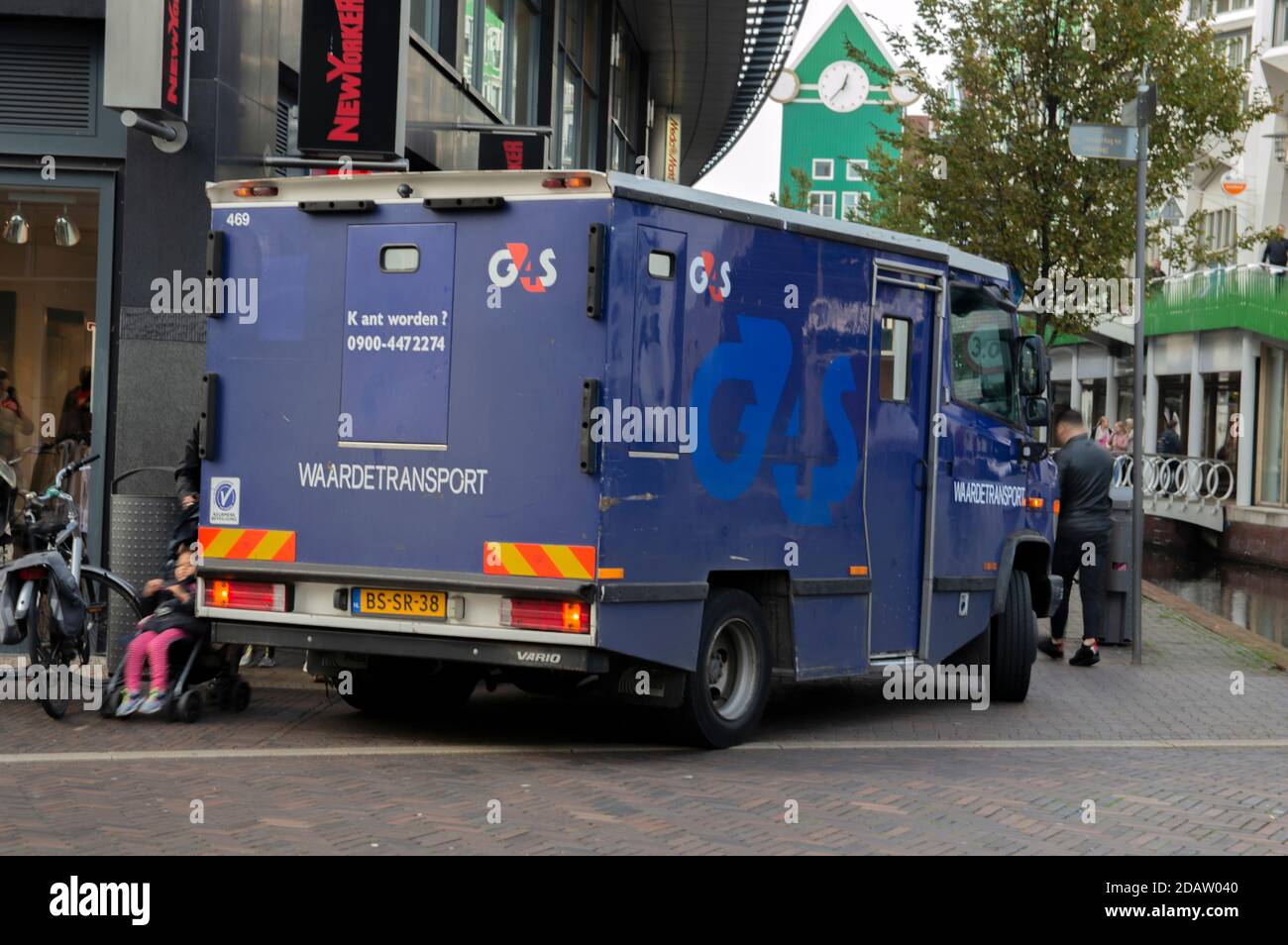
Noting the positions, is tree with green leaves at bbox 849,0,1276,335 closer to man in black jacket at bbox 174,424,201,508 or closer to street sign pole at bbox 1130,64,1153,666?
street sign pole at bbox 1130,64,1153,666

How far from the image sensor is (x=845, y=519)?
31.2ft

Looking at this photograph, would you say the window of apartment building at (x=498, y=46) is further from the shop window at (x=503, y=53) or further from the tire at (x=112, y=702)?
the tire at (x=112, y=702)

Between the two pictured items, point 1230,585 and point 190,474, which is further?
point 1230,585

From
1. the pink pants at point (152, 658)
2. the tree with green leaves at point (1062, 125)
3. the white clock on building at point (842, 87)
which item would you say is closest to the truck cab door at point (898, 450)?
the pink pants at point (152, 658)

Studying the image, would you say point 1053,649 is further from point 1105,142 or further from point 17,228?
point 17,228

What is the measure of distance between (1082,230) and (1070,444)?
24.3 ft

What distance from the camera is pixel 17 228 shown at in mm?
12086

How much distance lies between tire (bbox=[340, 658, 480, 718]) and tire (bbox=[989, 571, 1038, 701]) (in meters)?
3.48

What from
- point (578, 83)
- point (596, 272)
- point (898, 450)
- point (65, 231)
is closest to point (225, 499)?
point (596, 272)

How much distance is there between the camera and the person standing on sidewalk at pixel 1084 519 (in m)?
13.8

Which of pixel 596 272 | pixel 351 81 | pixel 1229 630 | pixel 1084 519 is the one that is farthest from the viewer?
pixel 1229 630

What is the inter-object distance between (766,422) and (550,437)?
4.31ft

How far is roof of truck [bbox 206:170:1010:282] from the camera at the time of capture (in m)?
8.04
